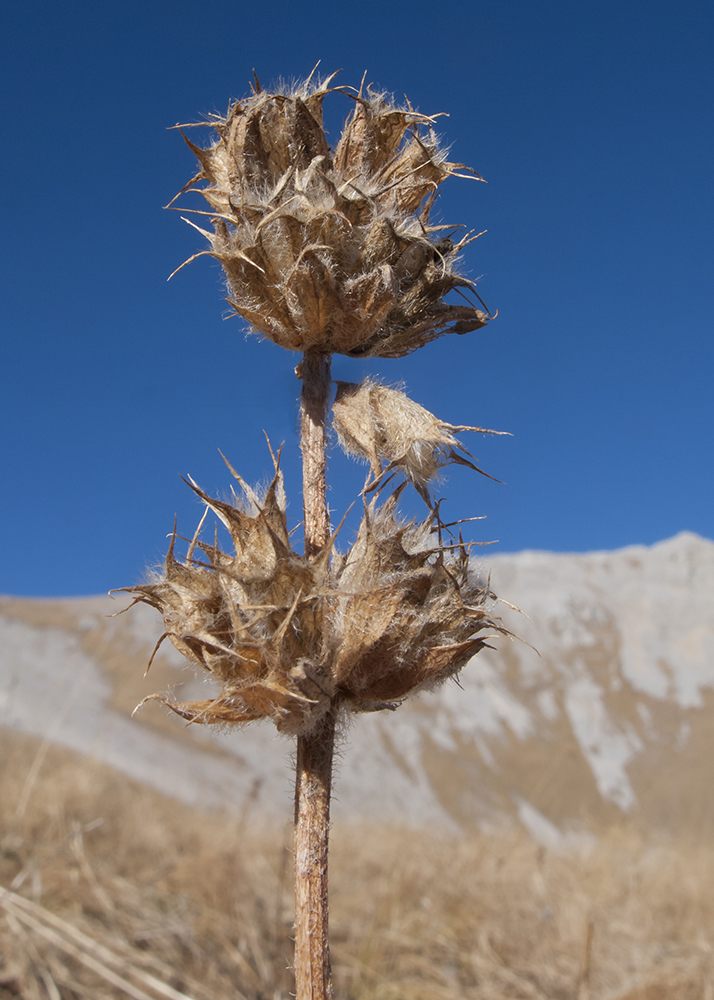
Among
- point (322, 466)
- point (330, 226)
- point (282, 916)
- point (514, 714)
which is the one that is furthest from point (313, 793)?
point (514, 714)

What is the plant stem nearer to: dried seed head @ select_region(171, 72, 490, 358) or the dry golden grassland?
dried seed head @ select_region(171, 72, 490, 358)

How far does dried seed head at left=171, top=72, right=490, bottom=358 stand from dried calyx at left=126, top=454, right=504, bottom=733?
0.44m

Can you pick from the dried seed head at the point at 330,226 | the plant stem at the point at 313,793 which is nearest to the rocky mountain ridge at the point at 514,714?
the plant stem at the point at 313,793

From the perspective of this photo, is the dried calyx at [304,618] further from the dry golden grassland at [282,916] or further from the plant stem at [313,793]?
the dry golden grassland at [282,916]

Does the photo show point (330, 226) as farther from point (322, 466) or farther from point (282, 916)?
point (282, 916)

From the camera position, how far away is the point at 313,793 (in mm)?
1403

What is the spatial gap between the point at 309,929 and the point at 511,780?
3646cm

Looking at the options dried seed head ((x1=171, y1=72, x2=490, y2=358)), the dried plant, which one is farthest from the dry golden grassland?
dried seed head ((x1=171, y1=72, x2=490, y2=358))

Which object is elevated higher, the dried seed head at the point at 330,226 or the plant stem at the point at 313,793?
the dried seed head at the point at 330,226

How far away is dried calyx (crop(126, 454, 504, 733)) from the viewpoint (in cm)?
133

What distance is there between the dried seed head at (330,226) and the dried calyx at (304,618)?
44 cm

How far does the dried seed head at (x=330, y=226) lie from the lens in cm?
149

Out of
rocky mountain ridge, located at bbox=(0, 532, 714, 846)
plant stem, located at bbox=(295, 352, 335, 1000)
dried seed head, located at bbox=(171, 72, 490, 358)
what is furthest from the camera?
rocky mountain ridge, located at bbox=(0, 532, 714, 846)

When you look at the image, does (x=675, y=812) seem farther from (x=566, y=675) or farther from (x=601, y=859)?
(x=601, y=859)
